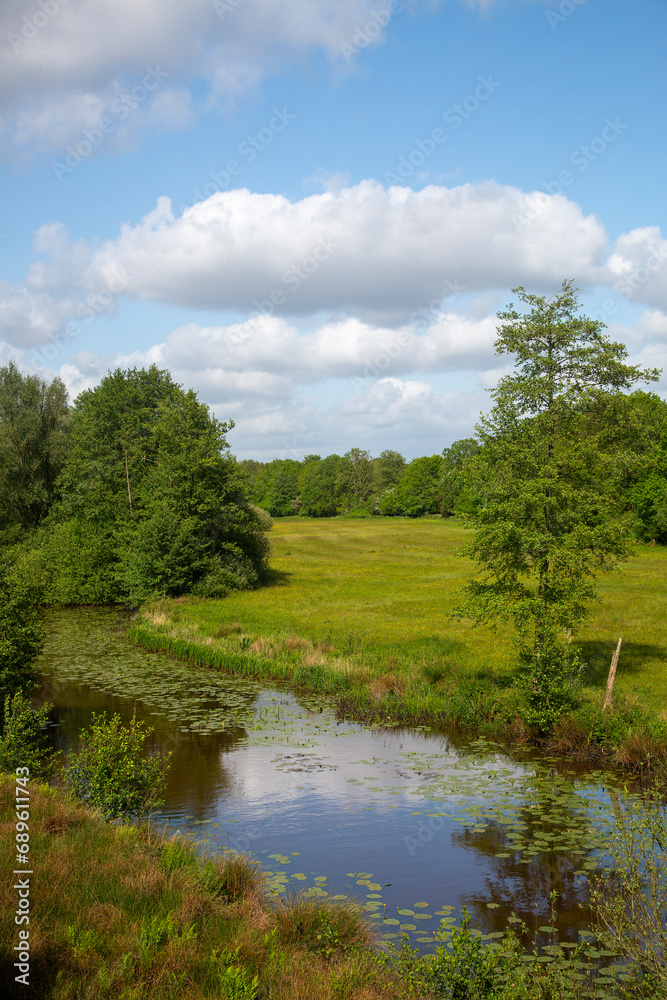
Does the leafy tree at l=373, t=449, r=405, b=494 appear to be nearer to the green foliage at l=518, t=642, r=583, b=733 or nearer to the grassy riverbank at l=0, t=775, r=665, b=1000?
the green foliage at l=518, t=642, r=583, b=733

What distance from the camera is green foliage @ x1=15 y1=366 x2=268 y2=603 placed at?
42000 millimetres

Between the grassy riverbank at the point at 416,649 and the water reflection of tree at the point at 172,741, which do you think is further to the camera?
the grassy riverbank at the point at 416,649

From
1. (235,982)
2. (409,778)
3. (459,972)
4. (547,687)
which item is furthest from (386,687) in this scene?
(235,982)

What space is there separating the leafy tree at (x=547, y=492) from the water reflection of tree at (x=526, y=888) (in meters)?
5.92

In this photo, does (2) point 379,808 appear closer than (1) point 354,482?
Yes

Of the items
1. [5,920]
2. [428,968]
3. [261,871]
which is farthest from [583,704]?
[5,920]

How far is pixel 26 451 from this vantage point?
53.9 meters

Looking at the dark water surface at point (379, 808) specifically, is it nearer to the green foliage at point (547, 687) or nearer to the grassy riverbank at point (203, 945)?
A: the grassy riverbank at point (203, 945)

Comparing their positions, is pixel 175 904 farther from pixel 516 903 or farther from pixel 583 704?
pixel 583 704

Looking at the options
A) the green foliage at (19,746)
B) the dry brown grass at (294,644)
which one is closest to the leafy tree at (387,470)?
the dry brown grass at (294,644)

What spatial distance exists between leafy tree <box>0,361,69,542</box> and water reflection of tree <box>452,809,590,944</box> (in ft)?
157

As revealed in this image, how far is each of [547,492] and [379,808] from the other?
9.49 meters

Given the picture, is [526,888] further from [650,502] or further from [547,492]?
[650,502]

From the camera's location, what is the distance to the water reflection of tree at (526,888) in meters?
9.88
